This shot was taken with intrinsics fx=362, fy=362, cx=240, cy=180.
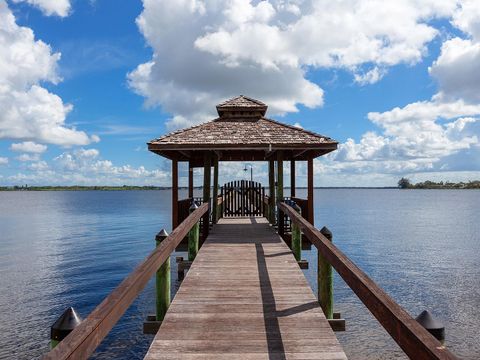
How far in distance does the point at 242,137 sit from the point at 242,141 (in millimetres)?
475

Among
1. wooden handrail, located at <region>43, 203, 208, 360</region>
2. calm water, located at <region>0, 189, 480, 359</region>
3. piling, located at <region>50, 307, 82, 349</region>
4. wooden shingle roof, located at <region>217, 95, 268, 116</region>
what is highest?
wooden shingle roof, located at <region>217, 95, 268, 116</region>

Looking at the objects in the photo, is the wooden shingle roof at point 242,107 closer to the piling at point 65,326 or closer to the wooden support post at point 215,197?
the wooden support post at point 215,197

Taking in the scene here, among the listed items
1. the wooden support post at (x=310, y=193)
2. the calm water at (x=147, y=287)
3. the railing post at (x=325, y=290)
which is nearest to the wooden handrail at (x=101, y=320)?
the railing post at (x=325, y=290)

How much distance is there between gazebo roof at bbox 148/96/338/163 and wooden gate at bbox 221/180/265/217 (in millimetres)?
2565

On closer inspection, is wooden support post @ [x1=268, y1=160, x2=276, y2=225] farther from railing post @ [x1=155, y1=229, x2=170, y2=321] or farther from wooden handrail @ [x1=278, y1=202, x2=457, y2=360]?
wooden handrail @ [x1=278, y1=202, x2=457, y2=360]

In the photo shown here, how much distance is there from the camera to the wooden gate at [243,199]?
57.0ft

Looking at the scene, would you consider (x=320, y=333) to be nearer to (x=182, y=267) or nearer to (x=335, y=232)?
(x=182, y=267)

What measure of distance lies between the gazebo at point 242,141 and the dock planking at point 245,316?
450cm

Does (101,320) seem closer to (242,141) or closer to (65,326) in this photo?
(65,326)

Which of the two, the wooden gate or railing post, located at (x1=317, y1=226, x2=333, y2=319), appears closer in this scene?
railing post, located at (x1=317, y1=226, x2=333, y2=319)

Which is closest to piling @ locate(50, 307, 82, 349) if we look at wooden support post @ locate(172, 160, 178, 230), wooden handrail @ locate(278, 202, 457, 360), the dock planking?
the dock planking

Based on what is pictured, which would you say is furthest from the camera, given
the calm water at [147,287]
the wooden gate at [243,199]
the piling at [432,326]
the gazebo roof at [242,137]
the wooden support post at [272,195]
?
the wooden gate at [243,199]

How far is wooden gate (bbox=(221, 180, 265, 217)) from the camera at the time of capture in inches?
684

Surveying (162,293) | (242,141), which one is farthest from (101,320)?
(242,141)
